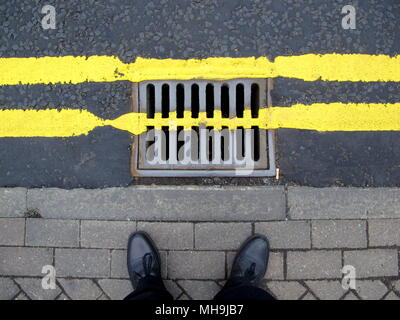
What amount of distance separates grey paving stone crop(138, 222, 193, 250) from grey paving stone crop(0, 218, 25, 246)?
2.67ft

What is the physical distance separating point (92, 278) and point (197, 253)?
0.73m

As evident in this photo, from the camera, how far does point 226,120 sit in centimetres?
257

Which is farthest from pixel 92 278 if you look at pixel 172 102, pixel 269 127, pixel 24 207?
pixel 269 127

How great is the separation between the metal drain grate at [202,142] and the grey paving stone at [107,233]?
0.37 meters

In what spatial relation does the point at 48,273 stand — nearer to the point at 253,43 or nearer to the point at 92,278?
the point at 92,278

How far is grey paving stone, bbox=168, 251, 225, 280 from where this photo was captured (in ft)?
8.27

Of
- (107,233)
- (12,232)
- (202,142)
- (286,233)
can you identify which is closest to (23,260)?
(12,232)

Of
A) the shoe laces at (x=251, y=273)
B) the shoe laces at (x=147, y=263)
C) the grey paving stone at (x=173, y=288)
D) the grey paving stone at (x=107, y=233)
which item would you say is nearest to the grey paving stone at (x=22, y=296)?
the grey paving stone at (x=107, y=233)

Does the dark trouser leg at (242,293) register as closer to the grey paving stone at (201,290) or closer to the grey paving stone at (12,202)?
the grey paving stone at (201,290)

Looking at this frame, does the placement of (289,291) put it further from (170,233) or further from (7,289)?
(7,289)

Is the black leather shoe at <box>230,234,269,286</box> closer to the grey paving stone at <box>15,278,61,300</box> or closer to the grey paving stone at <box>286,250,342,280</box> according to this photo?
the grey paving stone at <box>286,250,342,280</box>

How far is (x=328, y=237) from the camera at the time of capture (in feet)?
8.24

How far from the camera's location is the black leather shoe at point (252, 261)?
2.43m
